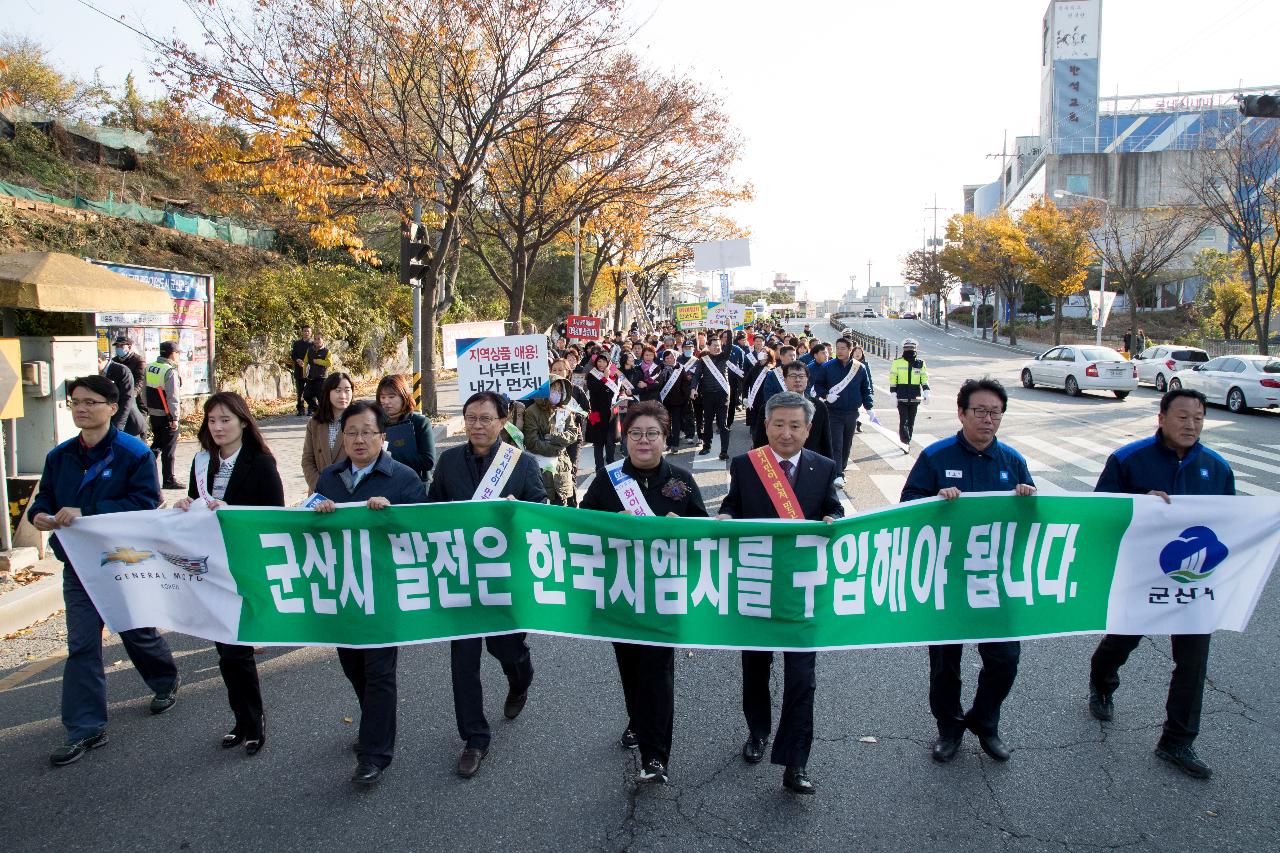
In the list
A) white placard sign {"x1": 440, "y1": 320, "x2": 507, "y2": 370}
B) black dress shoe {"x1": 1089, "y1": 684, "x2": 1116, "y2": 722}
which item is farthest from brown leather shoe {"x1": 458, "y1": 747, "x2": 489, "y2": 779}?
white placard sign {"x1": 440, "y1": 320, "x2": 507, "y2": 370}

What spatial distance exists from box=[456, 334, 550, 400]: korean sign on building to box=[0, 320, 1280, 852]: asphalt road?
4592 mm

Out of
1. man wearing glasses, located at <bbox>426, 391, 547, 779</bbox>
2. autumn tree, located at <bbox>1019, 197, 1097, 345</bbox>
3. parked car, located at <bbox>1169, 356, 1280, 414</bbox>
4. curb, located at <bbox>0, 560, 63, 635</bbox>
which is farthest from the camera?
autumn tree, located at <bbox>1019, 197, 1097, 345</bbox>

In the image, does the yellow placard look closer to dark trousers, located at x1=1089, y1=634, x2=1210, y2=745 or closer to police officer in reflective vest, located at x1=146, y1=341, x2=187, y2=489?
police officer in reflective vest, located at x1=146, y1=341, x2=187, y2=489

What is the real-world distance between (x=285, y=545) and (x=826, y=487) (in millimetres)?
2696

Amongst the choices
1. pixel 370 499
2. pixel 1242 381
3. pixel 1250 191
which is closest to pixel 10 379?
pixel 370 499

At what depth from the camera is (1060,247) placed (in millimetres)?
46156

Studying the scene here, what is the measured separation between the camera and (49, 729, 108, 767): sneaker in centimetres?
426

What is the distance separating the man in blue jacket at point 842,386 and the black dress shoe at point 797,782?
22.7 ft

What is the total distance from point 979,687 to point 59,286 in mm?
8531

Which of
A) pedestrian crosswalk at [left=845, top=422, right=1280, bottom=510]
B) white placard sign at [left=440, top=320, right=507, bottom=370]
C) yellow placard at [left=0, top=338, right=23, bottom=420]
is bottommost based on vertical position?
pedestrian crosswalk at [left=845, top=422, right=1280, bottom=510]

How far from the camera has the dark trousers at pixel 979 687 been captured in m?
4.20

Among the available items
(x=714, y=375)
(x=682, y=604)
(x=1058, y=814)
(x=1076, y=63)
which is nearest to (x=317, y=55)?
(x=714, y=375)

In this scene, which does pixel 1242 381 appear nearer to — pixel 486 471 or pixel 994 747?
pixel 994 747

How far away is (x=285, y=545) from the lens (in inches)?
176
